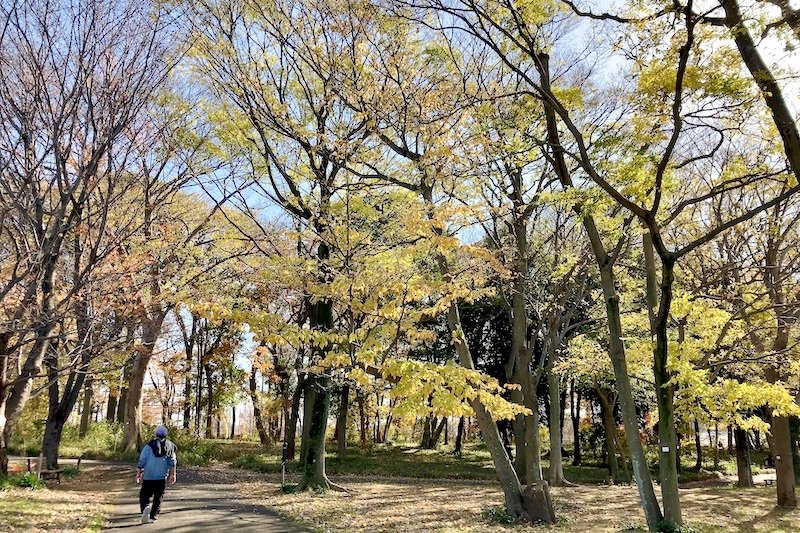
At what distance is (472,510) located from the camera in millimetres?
10734

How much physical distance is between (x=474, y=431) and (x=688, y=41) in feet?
98.1

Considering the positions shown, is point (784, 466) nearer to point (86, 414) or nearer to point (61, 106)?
point (61, 106)

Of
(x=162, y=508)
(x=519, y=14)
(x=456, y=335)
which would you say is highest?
(x=519, y=14)

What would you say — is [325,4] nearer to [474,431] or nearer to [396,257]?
[396,257]

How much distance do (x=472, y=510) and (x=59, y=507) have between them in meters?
7.19

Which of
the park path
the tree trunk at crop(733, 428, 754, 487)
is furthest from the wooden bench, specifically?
the tree trunk at crop(733, 428, 754, 487)

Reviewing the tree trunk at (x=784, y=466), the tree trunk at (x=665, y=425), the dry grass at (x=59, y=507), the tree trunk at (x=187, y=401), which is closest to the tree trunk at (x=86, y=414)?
the tree trunk at (x=187, y=401)

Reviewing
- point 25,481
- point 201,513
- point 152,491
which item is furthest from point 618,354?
point 25,481

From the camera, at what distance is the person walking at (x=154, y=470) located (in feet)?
24.8

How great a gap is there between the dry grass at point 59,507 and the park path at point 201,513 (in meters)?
0.28

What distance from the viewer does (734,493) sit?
15383mm

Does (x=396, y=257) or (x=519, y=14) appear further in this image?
(x=396, y=257)

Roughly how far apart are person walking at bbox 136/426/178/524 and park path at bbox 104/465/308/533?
21cm

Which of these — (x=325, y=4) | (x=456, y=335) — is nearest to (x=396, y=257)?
(x=456, y=335)
